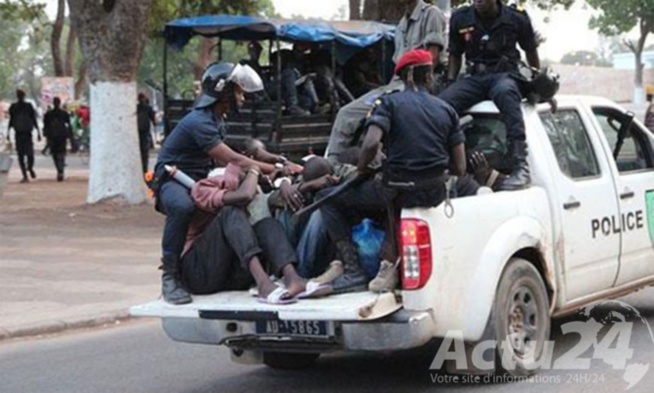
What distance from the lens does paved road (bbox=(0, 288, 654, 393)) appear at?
23.3 feet

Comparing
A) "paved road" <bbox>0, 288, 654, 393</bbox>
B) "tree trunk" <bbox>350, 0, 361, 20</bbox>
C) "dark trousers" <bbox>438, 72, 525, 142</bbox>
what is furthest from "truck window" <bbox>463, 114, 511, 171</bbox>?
"tree trunk" <bbox>350, 0, 361, 20</bbox>

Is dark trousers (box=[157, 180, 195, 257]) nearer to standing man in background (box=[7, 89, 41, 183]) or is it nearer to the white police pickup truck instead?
the white police pickup truck

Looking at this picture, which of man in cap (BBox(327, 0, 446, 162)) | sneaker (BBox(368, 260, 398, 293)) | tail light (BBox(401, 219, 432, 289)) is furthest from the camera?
man in cap (BBox(327, 0, 446, 162))

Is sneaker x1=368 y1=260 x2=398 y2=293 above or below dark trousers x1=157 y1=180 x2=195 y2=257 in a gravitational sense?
below

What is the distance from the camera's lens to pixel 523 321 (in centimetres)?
701

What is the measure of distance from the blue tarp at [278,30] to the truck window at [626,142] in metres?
9.37

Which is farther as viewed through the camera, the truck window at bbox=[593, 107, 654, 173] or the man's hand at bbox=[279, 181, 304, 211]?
the truck window at bbox=[593, 107, 654, 173]

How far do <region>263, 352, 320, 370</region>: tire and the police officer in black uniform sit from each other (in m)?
1.98

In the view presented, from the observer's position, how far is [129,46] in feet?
57.0

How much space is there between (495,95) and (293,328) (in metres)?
2.29

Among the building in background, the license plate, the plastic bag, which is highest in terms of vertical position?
the plastic bag

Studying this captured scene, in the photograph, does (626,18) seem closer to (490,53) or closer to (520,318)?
(490,53)

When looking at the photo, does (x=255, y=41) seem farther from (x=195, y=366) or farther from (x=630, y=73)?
(x=630, y=73)

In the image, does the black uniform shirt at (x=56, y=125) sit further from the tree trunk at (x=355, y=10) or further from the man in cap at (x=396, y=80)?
the man in cap at (x=396, y=80)
